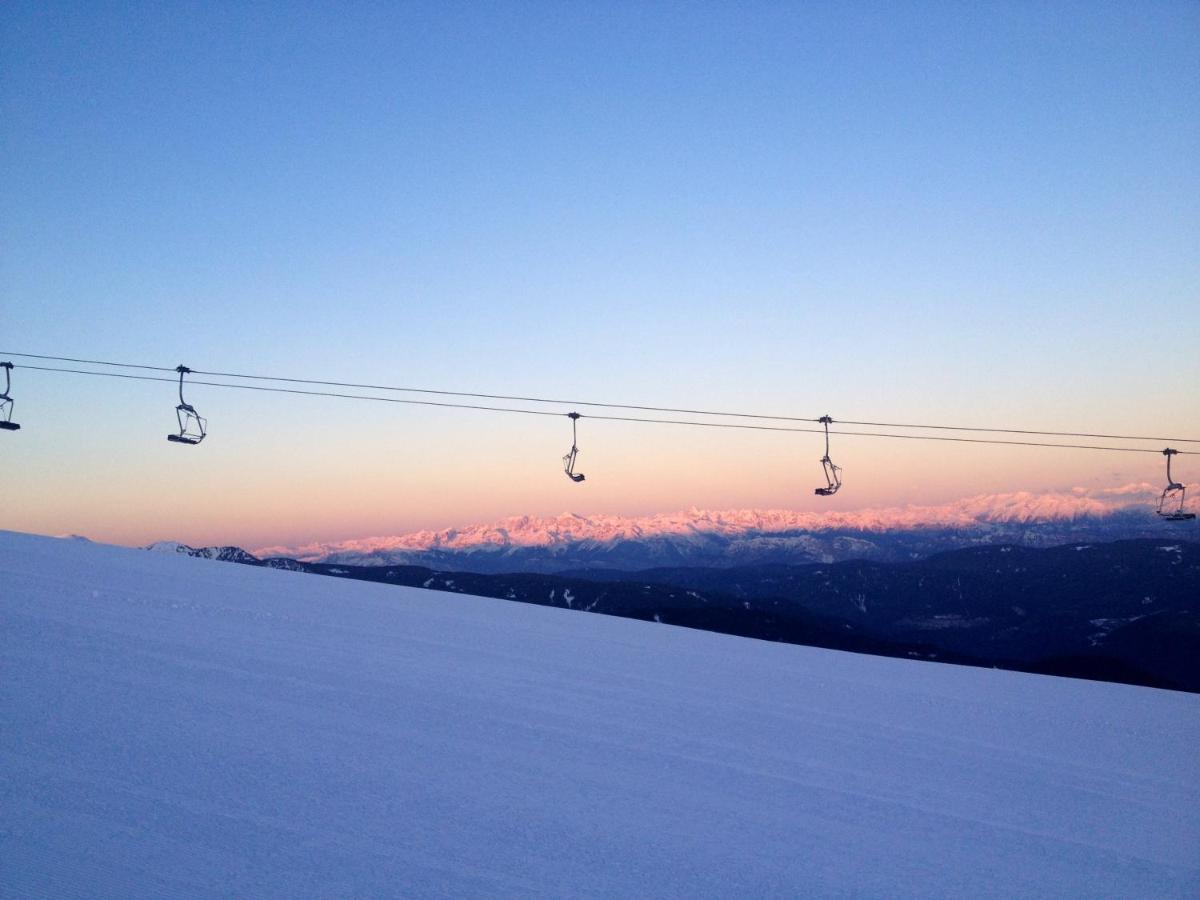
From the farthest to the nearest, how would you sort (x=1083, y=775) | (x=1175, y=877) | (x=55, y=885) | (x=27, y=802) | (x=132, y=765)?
(x=1083, y=775)
(x=1175, y=877)
(x=132, y=765)
(x=27, y=802)
(x=55, y=885)

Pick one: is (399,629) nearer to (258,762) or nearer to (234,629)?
(234,629)

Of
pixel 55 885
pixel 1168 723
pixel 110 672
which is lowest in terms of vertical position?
pixel 1168 723

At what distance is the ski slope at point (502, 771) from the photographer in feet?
11.6

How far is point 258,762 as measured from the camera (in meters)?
4.30

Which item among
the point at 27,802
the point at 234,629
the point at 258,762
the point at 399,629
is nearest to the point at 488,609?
the point at 399,629

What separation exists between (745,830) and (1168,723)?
252 inches

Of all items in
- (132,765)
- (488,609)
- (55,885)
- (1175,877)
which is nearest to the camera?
(55,885)

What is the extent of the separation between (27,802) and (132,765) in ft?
1.57

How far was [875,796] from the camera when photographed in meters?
5.10

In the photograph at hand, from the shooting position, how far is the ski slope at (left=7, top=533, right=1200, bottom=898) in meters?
3.55

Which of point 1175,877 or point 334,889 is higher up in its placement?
point 334,889

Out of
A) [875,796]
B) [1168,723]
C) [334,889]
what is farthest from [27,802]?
[1168,723]

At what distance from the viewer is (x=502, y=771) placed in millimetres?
4605

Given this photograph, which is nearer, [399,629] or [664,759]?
[664,759]
